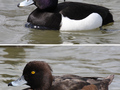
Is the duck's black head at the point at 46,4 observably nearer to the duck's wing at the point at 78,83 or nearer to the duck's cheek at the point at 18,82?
the duck's wing at the point at 78,83

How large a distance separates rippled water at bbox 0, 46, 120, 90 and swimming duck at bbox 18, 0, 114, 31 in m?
0.58

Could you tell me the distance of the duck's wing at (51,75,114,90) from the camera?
391 cm

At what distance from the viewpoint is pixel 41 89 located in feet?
13.2

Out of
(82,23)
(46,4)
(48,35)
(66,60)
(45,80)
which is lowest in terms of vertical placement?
(66,60)

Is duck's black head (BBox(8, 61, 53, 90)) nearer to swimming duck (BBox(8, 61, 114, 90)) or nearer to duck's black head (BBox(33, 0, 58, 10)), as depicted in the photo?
swimming duck (BBox(8, 61, 114, 90))

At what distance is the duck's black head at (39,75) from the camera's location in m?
3.96

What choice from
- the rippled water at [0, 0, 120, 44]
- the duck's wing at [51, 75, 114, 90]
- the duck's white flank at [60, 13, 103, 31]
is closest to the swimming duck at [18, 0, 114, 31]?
the duck's white flank at [60, 13, 103, 31]

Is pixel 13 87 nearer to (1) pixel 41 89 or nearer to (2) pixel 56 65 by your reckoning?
(1) pixel 41 89

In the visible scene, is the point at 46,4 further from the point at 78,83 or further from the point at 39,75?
the point at 78,83

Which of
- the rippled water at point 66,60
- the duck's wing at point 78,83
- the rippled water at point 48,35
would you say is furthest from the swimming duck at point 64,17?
the duck's wing at point 78,83

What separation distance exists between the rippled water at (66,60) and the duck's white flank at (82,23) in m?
0.54

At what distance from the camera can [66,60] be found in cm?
543

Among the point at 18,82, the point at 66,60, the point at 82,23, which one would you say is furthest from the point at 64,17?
the point at 18,82

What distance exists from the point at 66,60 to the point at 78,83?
147cm
